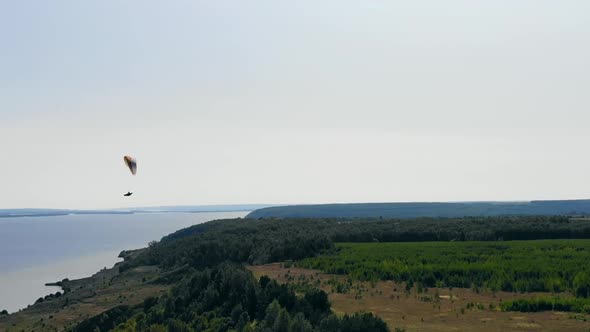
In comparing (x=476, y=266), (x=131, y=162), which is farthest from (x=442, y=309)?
(x=131, y=162)

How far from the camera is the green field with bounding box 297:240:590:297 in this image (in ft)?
116

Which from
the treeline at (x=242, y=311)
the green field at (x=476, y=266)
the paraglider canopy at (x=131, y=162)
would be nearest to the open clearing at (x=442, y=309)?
the green field at (x=476, y=266)

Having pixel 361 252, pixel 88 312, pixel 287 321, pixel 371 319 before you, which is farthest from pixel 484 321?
pixel 88 312

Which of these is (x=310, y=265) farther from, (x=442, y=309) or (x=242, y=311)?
(x=242, y=311)

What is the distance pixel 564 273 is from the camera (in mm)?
37531

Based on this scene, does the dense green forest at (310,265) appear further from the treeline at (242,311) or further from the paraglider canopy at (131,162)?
the paraglider canopy at (131,162)

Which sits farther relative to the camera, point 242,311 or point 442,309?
point 442,309

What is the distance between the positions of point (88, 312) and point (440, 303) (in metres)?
32.8

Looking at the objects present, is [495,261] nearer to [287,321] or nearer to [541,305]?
[541,305]

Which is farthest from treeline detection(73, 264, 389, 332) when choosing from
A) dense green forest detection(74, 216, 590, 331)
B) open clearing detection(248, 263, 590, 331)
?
open clearing detection(248, 263, 590, 331)

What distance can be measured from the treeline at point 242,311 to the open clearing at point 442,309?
2714 millimetres

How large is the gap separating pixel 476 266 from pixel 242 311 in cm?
2282

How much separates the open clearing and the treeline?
8.91 feet

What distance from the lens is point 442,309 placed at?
28.8 m
